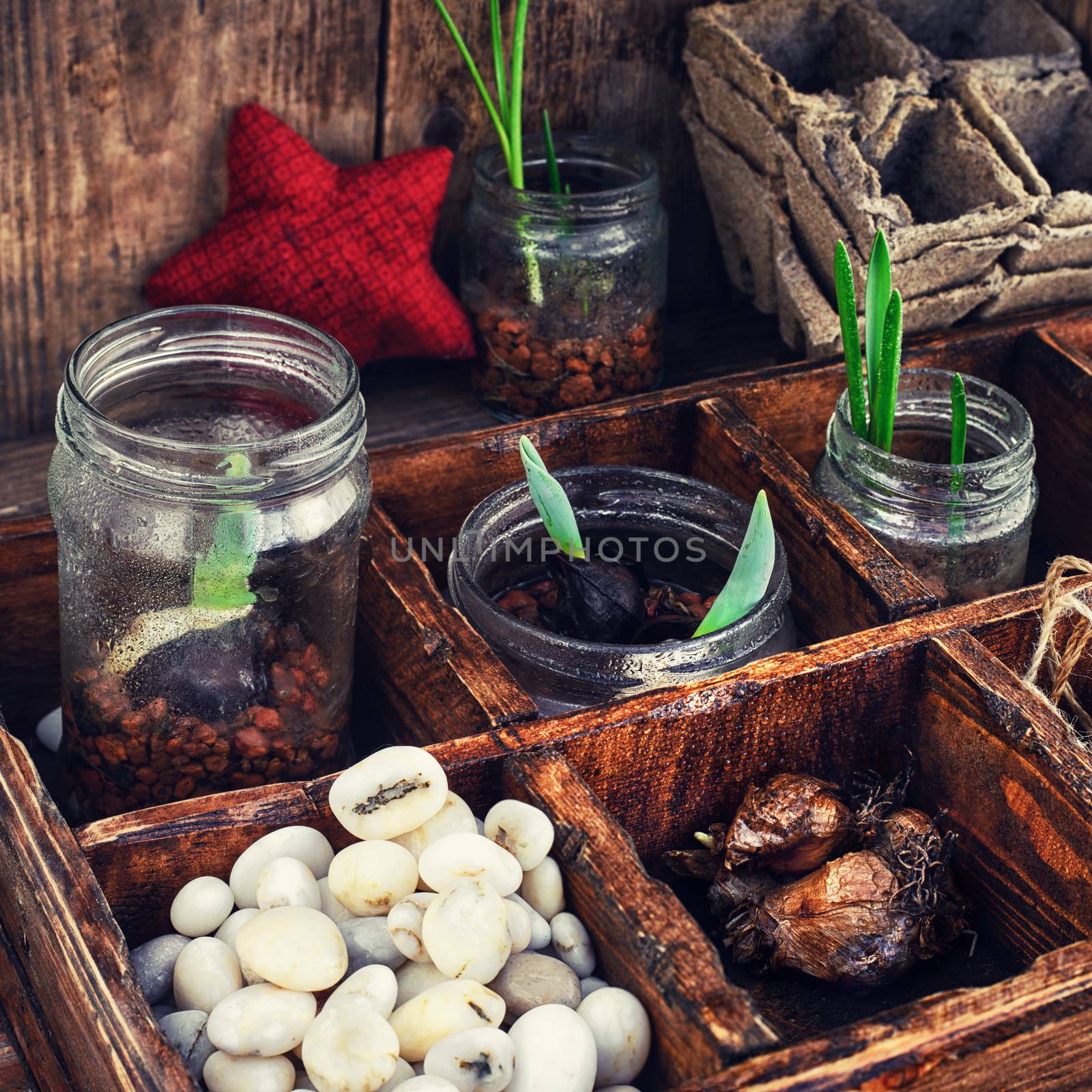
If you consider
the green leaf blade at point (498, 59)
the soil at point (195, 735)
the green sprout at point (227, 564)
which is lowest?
the soil at point (195, 735)

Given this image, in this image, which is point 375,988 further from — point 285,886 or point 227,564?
point 227,564

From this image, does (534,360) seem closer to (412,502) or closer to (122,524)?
(412,502)

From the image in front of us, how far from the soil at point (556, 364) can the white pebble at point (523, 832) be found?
52cm

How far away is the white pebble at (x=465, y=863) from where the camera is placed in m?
0.70

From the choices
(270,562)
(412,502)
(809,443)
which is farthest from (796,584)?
(270,562)

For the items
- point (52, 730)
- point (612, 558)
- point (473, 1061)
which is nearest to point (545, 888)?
point (473, 1061)

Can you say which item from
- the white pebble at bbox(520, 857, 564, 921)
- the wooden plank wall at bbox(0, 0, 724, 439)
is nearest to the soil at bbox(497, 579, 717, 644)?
the white pebble at bbox(520, 857, 564, 921)

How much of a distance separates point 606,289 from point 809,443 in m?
0.21

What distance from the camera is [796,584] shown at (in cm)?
101

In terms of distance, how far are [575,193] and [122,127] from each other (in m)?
0.39

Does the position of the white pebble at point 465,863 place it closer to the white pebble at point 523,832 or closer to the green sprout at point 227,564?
the white pebble at point 523,832

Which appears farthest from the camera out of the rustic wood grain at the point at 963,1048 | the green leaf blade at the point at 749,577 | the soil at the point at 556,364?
the soil at the point at 556,364

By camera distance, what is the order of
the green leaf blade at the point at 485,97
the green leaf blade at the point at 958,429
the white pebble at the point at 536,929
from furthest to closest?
the green leaf blade at the point at 485,97 < the green leaf blade at the point at 958,429 < the white pebble at the point at 536,929

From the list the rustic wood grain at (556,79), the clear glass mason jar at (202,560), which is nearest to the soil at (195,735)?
the clear glass mason jar at (202,560)
